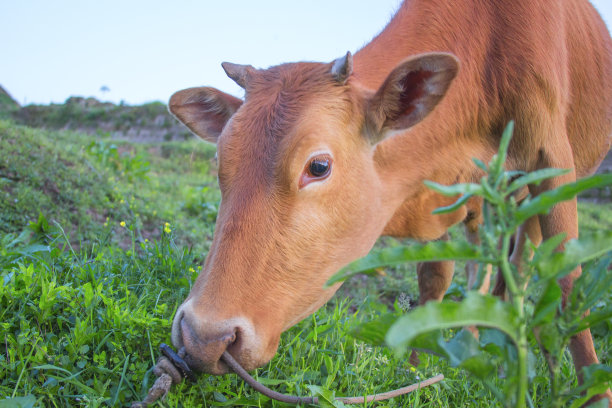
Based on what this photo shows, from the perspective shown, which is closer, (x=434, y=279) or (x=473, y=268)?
(x=434, y=279)

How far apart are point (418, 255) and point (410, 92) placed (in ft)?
4.87

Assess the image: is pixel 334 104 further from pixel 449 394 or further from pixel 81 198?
pixel 81 198

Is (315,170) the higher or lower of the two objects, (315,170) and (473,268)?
the higher

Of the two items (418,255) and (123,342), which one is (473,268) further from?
(418,255)

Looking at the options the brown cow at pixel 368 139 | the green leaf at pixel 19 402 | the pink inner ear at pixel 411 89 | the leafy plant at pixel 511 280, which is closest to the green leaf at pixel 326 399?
the brown cow at pixel 368 139

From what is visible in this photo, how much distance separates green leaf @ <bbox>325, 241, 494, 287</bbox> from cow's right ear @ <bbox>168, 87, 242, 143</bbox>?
6.45ft

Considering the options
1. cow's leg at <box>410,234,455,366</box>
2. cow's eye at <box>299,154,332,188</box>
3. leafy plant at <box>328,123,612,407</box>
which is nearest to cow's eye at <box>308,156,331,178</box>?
cow's eye at <box>299,154,332,188</box>

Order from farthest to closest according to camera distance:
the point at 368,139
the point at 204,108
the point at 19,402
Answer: the point at 204,108
the point at 368,139
the point at 19,402

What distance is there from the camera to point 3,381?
182 cm

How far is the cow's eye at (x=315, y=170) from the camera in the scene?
216cm

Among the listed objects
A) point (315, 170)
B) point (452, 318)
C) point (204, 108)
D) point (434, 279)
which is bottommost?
point (434, 279)

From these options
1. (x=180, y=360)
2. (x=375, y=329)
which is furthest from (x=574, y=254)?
(x=180, y=360)

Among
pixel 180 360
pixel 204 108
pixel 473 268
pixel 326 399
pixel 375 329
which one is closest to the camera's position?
pixel 375 329

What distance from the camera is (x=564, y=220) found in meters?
2.66
